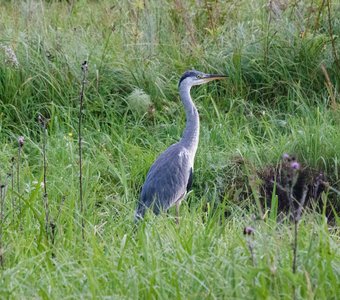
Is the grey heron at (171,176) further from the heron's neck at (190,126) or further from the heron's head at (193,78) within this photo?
the heron's head at (193,78)

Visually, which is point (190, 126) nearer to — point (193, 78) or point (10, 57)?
point (193, 78)

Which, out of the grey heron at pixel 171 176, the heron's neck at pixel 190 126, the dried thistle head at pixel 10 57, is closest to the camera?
the grey heron at pixel 171 176

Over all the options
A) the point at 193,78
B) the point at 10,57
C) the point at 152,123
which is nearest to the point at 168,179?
the point at 193,78

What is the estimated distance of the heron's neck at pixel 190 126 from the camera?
5738 millimetres

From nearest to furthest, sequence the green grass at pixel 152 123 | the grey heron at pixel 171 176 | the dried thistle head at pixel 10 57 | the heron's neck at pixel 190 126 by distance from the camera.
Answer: the green grass at pixel 152 123, the grey heron at pixel 171 176, the heron's neck at pixel 190 126, the dried thistle head at pixel 10 57

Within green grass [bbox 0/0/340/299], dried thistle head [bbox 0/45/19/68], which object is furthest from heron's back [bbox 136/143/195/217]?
dried thistle head [bbox 0/45/19/68]

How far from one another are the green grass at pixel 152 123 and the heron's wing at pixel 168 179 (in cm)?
13

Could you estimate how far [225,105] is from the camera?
22.3ft

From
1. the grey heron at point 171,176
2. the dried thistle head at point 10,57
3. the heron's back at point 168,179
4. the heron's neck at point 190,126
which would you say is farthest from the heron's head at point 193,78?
the dried thistle head at point 10,57

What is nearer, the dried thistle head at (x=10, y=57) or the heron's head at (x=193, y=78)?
the heron's head at (x=193, y=78)

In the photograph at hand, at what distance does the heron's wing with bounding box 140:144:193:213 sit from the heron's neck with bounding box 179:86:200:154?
4.0 inches

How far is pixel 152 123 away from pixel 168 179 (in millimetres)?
1175

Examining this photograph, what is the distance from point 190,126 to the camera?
19.2 ft

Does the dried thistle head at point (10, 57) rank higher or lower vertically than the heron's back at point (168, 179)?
higher
